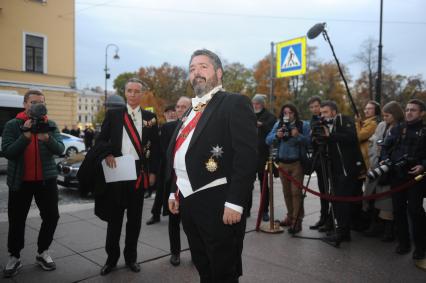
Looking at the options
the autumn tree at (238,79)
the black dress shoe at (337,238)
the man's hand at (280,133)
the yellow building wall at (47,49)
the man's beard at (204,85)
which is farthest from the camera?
the autumn tree at (238,79)

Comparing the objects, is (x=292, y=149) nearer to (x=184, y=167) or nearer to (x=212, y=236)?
(x=184, y=167)

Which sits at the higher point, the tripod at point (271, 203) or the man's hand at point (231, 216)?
the man's hand at point (231, 216)

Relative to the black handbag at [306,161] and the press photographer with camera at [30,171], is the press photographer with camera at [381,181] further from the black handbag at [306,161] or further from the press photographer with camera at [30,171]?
the press photographer with camera at [30,171]

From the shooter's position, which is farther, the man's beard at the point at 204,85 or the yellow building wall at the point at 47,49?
the yellow building wall at the point at 47,49

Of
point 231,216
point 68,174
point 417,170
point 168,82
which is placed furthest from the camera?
point 168,82

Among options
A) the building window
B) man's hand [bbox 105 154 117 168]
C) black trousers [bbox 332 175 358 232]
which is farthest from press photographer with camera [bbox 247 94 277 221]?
the building window

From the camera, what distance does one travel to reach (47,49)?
2261 cm

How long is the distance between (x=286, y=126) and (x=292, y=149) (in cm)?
37

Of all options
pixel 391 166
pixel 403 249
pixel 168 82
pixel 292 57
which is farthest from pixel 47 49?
pixel 168 82

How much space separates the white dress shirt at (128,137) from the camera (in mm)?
3750

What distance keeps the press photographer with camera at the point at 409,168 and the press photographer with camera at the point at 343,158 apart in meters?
0.42

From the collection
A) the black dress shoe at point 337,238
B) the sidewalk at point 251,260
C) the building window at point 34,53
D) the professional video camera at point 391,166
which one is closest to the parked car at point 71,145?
the building window at point 34,53

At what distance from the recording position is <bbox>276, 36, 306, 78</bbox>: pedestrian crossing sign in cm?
934

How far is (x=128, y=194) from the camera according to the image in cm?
377
